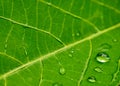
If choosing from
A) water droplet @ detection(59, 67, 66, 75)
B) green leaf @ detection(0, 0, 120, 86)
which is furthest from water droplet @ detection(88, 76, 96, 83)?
water droplet @ detection(59, 67, 66, 75)

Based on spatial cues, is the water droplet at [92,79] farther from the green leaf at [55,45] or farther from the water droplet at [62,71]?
the water droplet at [62,71]

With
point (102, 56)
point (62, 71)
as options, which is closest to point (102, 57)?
point (102, 56)

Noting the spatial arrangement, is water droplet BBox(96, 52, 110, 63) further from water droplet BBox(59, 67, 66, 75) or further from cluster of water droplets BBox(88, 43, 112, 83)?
water droplet BBox(59, 67, 66, 75)

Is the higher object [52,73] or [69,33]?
[69,33]

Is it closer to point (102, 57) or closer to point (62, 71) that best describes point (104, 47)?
point (102, 57)

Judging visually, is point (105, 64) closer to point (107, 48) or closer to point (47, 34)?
point (107, 48)

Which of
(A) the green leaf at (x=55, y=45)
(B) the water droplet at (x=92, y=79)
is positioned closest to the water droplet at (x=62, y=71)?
(A) the green leaf at (x=55, y=45)

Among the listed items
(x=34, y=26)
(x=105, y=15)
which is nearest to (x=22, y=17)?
(x=34, y=26)
